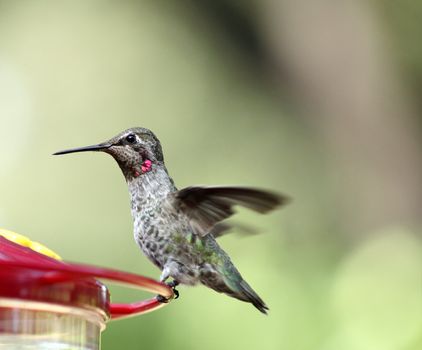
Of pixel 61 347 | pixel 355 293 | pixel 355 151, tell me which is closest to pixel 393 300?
pixel 355 293

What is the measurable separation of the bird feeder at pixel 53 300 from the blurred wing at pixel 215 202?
0.36 m

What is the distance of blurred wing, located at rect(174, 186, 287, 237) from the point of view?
7.72 feet

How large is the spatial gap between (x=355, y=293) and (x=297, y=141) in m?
3.48

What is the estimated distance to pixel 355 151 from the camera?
7.88 meters

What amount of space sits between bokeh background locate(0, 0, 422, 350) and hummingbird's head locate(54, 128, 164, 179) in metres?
2.23

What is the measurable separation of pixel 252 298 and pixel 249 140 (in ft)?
19.2

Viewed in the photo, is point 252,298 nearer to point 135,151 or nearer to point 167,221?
point 167,221

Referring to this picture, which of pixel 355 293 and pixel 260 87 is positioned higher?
pixel 260 87

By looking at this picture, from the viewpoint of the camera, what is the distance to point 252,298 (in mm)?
2992

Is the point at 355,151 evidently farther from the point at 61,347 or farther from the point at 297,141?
the point at 61,347

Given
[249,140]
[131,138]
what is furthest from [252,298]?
[249,140]

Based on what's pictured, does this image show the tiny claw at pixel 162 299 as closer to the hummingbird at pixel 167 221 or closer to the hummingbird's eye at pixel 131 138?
the hummingbird at pixel 167 221

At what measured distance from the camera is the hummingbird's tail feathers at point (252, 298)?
2.94 metres

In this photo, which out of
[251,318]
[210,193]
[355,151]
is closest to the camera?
[210,193]
